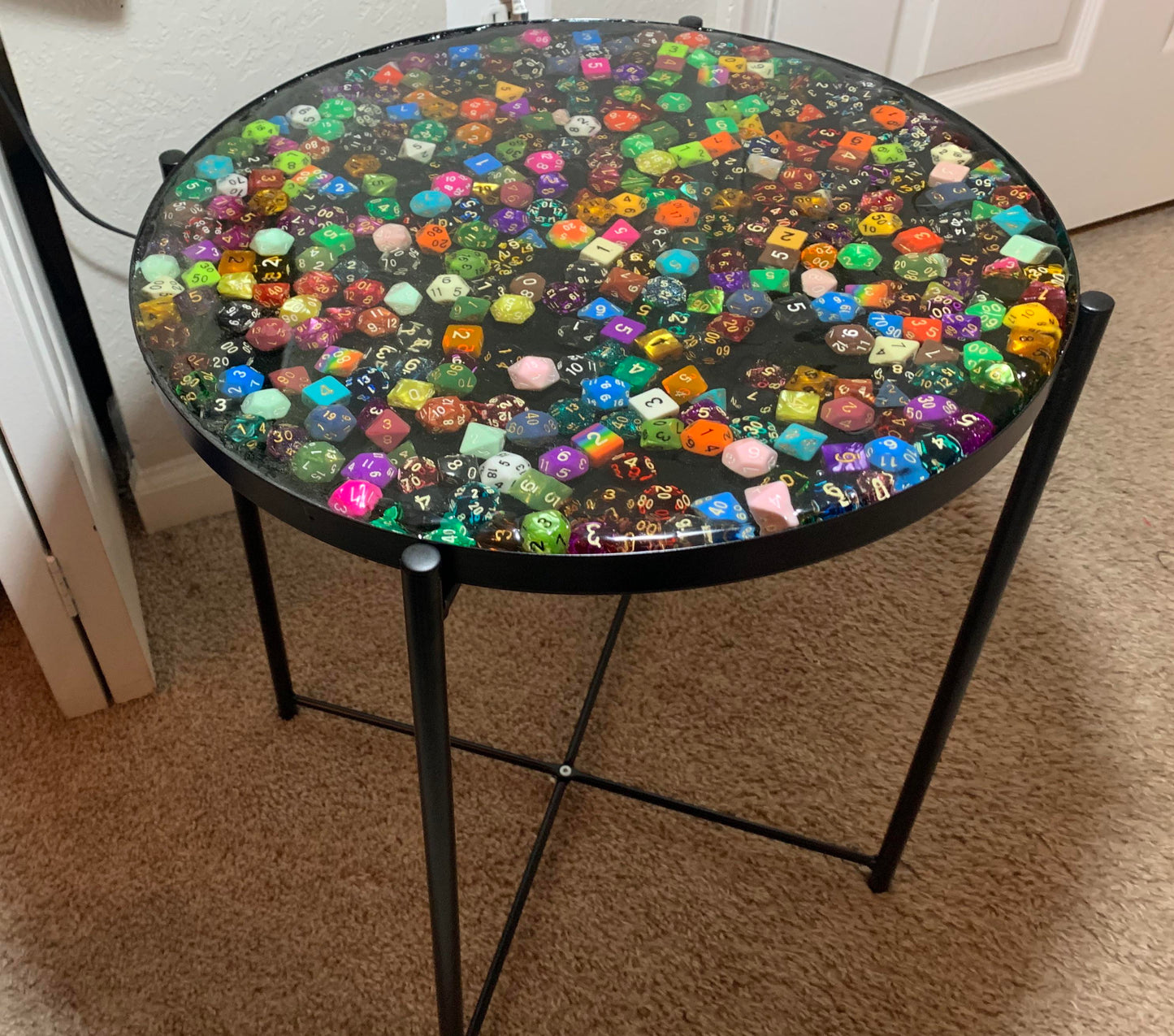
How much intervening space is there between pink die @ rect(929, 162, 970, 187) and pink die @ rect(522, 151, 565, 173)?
0.27 meters

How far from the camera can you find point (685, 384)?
68 centimetres

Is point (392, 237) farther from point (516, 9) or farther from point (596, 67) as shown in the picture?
point (516, 9)

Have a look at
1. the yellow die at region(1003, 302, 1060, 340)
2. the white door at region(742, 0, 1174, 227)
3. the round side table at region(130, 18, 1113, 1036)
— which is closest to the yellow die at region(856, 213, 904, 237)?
the round side table at region(130, 18, 1113, 1036)

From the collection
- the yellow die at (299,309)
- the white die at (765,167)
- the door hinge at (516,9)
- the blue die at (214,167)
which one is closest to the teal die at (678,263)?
the white die at (765,167)

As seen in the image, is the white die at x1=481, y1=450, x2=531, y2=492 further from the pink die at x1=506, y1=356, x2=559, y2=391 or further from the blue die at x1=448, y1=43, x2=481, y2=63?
the blue die at x1=448, y1=43, x2=481, y2=63

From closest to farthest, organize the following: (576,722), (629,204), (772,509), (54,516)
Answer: (772,509) → (629,204) → (54,516) → (576,722)

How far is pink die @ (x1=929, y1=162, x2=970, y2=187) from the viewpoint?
822 millimetres

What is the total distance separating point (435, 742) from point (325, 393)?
21cm

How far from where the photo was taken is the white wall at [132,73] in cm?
101

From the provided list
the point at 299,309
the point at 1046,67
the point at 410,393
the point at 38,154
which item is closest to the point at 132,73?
the point at 38,154

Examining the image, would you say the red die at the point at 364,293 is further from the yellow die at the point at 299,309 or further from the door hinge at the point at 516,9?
the door hinge at the point at 516,9

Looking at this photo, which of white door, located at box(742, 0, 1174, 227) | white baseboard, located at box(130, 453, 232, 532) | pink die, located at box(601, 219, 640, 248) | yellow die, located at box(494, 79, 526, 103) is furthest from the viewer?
white door, located at box(742, 0, 1174, 227)

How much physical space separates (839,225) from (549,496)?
0.33 metres

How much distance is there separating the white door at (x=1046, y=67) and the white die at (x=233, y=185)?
748mm
